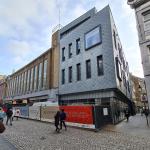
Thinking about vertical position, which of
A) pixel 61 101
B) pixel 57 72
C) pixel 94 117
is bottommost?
pixel 94 117

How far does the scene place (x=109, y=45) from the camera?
66.3 ft

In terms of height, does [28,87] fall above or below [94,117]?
above

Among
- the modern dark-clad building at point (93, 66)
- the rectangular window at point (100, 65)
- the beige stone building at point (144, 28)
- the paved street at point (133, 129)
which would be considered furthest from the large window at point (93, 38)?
the paved street at point (133, 129)

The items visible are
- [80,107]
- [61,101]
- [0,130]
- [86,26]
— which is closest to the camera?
[0,130]

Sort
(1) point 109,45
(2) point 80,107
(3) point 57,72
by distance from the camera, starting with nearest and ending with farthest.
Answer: (2) point 80,107
(1) point 109,45
(3) point 57,72

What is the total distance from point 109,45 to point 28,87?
2548 centimetres

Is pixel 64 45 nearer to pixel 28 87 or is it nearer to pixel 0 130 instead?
pixel 28 87

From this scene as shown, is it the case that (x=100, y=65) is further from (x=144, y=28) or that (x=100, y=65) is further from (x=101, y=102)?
(x=144, y=28)

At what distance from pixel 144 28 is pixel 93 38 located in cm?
833

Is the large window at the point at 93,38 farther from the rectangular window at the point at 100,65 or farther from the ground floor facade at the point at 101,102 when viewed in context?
the ground floor facade at the point at 101,102

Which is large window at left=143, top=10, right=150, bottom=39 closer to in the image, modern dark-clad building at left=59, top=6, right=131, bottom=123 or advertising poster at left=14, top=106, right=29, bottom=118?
modern dark-clad building at left=59, top=6, right=131, bottom=123

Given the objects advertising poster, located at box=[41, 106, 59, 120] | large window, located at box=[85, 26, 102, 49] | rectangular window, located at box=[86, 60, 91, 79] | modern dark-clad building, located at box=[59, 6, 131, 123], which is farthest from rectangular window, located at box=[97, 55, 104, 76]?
advertising poster, located at box=[41, 106, 59, 120]

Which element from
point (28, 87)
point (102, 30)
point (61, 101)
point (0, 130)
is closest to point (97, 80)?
point (102, 30)

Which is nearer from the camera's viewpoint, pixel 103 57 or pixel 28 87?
pixel 103 57
